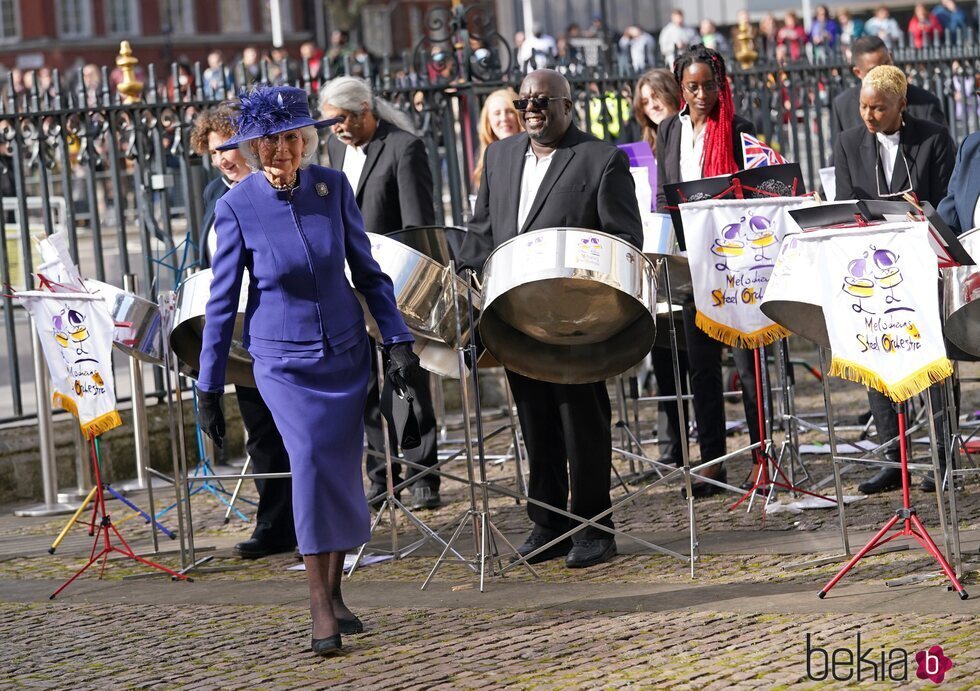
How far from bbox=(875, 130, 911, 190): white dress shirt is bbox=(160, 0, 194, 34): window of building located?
111ft

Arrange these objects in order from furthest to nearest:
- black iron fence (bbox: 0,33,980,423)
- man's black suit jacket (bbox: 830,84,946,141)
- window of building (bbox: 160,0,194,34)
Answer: window of building (bbox: 160,0,194,34) → black iron fence (bbox: 0,33,980,423) → man's black suit jacket (bbox: 830,84,946,141)

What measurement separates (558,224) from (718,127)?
121 cm

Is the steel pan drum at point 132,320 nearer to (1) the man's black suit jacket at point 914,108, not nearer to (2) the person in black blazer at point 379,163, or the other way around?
(2) the person in black blazer at point 379,163

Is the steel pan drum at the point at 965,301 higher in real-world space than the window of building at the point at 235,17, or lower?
lower

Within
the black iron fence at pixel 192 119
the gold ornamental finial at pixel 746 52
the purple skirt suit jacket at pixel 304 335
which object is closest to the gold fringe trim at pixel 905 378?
the purple skirt suit jacket at pixel 304 335

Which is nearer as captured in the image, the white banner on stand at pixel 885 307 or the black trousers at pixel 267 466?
the white banner on stand at pixel 885 307

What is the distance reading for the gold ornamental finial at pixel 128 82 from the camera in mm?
7449

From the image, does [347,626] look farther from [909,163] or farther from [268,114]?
[909,163]

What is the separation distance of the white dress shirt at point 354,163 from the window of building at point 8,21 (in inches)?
1280

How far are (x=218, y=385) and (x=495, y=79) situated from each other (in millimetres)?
4310

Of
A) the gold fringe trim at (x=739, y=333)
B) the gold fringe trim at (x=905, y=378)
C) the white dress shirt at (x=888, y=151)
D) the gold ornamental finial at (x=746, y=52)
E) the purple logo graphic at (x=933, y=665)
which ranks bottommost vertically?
the purple logo graphic at (x=933, y=665)

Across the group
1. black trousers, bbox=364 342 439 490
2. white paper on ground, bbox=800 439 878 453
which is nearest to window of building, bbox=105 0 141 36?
white paper on ground, bbox=800 439 878 453

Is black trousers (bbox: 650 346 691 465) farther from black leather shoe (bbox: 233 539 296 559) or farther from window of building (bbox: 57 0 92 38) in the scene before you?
window of building (bbox: 57 0 92 38)

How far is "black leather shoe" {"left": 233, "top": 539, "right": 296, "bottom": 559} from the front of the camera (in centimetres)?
568
